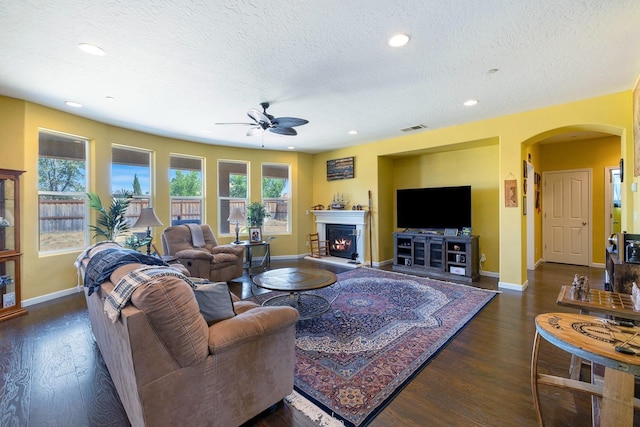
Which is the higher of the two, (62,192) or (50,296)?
(62,192)

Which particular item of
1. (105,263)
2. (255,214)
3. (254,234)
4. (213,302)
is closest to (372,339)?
(213,302)

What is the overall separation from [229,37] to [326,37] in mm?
793

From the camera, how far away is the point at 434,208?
526cm

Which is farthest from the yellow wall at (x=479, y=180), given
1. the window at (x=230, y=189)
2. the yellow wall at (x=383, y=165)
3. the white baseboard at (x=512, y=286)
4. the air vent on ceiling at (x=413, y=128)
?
the window at (x=230, y=189)

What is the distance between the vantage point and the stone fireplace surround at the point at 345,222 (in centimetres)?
612

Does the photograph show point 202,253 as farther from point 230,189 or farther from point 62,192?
point 230,189

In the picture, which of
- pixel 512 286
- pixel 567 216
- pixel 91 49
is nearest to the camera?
pixel 91 49

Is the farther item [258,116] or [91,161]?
[91,161]

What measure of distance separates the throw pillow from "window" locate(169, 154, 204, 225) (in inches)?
178

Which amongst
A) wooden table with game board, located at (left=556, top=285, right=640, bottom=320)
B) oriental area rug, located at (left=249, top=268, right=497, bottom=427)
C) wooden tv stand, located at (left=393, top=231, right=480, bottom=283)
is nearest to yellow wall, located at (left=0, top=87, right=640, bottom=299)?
wooden tv stand, located at (left=393, top=231, right=480, bottom=283)

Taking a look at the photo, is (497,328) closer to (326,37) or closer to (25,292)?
(326,37)

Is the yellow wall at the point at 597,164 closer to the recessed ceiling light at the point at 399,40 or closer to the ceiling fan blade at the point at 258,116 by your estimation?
the recessed ceiling light at the point at 399,40

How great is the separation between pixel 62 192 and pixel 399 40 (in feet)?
16.3

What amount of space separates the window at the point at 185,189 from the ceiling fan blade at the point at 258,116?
123 inches
